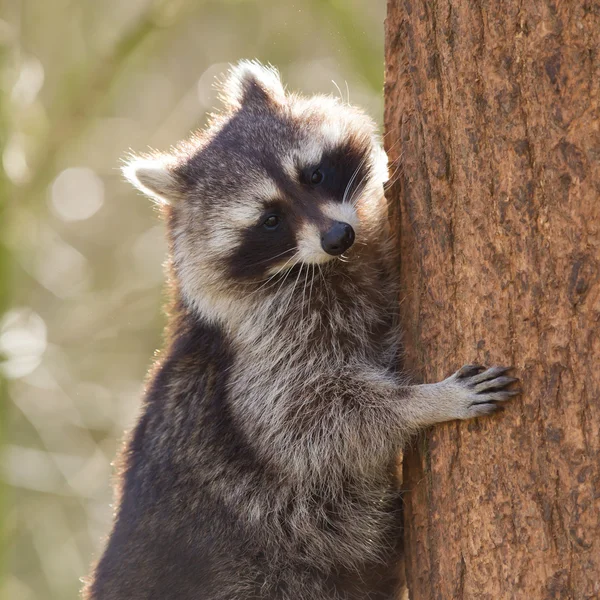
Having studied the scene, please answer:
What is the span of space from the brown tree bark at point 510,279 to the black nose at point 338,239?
33 cm

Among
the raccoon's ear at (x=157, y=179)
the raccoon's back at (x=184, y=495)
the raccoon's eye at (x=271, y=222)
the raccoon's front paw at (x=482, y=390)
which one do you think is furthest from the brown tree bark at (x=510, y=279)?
the raccoon's ear at (x=157, y=179)

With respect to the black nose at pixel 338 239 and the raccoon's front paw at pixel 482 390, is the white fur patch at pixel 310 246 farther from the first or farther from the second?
the raccoon's front paw at pixel 482 390

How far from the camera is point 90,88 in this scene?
568 cm

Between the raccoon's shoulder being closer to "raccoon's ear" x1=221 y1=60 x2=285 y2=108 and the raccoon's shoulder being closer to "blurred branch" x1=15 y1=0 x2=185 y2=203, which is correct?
"raccoon's ear" x1=221 y1=60 x2=285 y2=108

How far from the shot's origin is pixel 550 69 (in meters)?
2.33

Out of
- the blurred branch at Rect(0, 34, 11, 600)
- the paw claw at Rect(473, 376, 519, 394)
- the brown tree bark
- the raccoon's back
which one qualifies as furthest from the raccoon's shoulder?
the blurred branch at Rect(0, 34, 11, 600)

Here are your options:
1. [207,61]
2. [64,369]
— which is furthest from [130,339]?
[207,61]

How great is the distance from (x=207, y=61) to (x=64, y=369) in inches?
154

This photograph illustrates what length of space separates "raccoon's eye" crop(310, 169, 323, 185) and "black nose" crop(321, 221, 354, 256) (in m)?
0.35

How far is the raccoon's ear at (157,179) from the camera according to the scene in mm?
3760

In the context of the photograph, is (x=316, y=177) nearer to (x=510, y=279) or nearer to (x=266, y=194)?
(x=266, y=194)

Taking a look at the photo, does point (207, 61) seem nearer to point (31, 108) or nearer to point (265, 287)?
point (31, 108)

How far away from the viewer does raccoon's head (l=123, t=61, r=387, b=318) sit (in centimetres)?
339

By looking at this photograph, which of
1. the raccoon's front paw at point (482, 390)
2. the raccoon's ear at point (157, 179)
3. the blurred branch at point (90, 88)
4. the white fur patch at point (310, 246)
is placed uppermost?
the blurred branch at point (90, 88)
